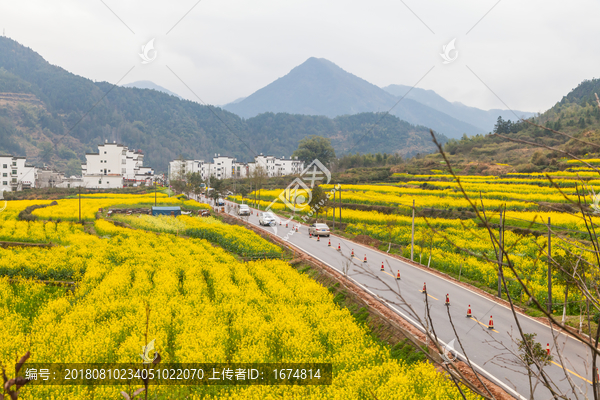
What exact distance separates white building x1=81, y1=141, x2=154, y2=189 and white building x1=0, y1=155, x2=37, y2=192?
10.9 m

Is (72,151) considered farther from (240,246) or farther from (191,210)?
(240,246)

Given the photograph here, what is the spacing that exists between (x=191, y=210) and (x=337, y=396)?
4481 cm

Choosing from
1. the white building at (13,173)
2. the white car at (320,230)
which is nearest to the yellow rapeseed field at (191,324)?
the white car at (320,230)

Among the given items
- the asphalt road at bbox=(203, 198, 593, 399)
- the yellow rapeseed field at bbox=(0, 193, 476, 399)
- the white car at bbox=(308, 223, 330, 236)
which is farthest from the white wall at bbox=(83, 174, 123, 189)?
the asphalt road at bbox=(203, 198, 593, 399)

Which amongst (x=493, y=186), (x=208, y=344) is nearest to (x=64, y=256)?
(x=208, y=344)

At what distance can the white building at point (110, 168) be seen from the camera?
3398 inches

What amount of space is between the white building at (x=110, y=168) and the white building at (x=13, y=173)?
1091cm

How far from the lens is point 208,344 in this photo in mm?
9422

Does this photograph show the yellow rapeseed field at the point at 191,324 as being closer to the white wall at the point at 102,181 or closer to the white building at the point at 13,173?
the white building at the point at 13,173

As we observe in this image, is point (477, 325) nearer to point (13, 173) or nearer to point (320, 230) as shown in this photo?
point (320, 230)

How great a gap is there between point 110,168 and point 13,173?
62.7 ft

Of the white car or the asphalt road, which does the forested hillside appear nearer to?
the white car

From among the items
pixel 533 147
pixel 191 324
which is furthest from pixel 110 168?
pixel 191 324

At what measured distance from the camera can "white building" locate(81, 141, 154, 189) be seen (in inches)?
3398
